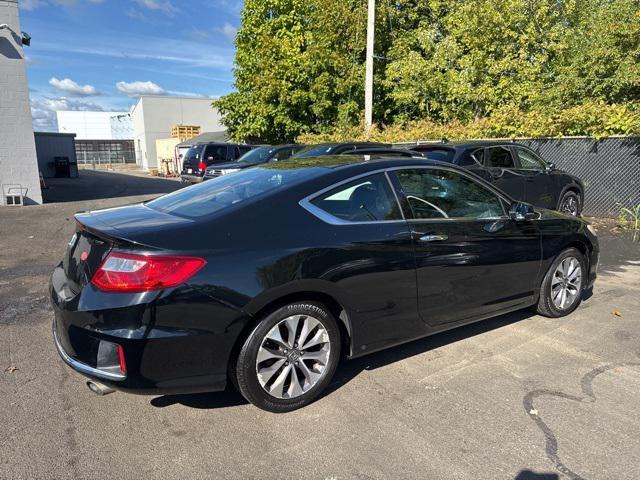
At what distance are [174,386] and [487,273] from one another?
259 cm

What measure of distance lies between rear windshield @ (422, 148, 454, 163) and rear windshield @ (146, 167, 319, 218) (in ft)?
17.2

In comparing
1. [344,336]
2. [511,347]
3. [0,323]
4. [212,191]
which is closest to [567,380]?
[511,347]

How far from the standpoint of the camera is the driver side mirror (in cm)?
414

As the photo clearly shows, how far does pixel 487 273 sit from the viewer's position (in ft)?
12.8

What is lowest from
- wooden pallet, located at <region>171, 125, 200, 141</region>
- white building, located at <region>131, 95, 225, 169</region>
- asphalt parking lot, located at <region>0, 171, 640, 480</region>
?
asphalt parking lot, located at <region>0, 171, 640, 480</region>

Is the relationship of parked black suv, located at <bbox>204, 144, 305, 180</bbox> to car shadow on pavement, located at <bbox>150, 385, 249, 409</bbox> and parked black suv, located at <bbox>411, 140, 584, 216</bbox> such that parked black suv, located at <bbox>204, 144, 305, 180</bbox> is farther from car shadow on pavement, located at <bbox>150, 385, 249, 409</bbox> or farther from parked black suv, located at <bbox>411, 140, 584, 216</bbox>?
car shadow on pavement, located at <bbox>150, 385, 249, 409</bbox>

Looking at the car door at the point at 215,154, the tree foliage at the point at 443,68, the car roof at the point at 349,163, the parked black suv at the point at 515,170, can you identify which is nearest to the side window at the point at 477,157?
the parked black suv at the point at 515,170

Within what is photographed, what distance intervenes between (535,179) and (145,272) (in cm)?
858

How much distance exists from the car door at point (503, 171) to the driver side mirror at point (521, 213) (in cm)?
466

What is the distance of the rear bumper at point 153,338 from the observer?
2.55 metres

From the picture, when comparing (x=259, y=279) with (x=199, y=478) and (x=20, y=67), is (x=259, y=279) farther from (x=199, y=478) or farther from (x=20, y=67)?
(x=20, y=67)

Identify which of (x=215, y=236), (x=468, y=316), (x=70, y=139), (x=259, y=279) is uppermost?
(x=70, y=139)

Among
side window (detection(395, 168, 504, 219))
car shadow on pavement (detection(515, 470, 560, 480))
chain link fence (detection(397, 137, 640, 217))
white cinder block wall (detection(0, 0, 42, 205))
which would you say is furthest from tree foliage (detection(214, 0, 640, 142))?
white cinder block wall (detection(0, 0, 42, 205))

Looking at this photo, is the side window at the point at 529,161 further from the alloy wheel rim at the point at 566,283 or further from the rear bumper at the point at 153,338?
the rear bumper at the point at 153,338
